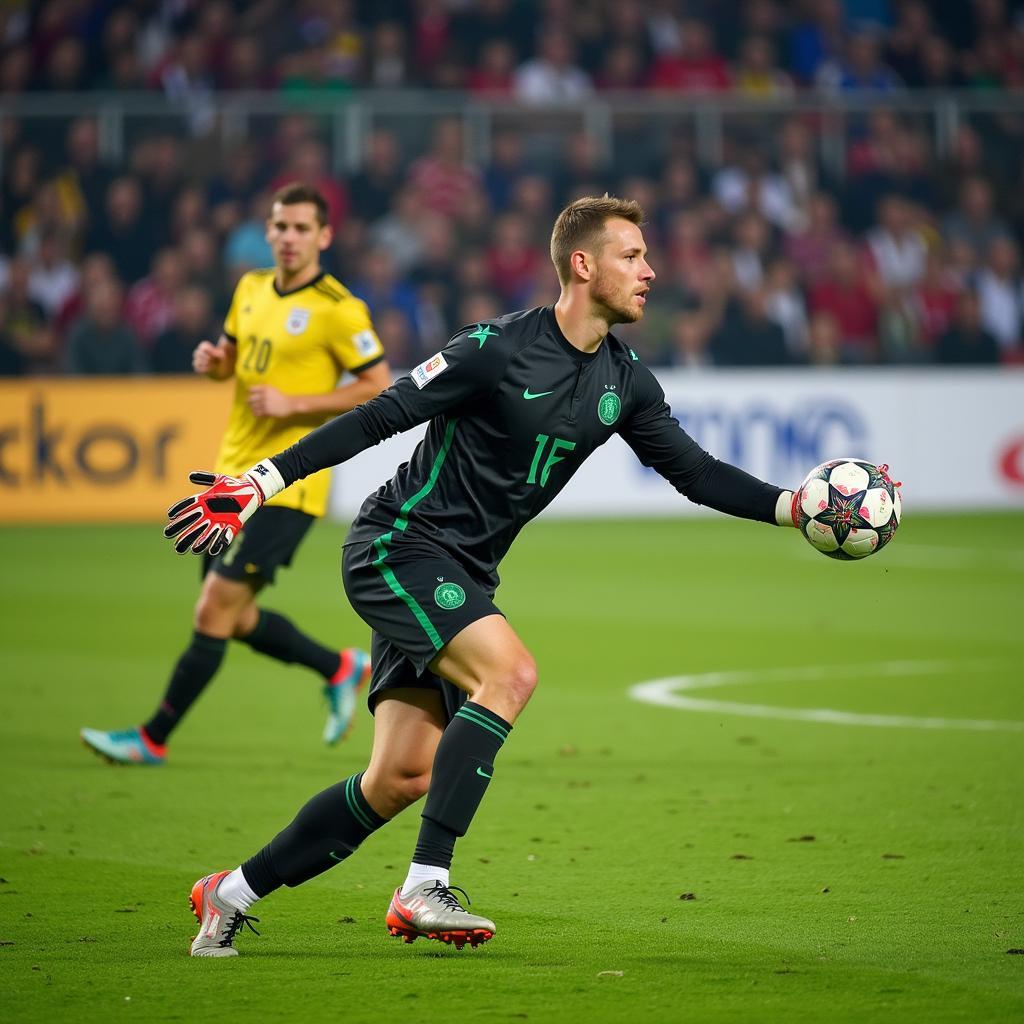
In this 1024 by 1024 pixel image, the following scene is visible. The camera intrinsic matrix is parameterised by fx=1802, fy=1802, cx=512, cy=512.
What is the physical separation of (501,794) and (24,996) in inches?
118

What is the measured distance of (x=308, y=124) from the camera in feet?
65.6

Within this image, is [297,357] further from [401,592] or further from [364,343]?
[401,592]

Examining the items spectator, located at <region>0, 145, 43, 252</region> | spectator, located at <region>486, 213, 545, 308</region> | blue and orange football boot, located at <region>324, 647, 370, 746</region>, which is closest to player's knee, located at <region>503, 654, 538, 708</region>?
blue and orange football boot, located at <region>324, 647, 370, 746</region>

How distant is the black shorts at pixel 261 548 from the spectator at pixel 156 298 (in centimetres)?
1144

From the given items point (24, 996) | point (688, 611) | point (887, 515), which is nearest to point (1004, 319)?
point (688, 611)

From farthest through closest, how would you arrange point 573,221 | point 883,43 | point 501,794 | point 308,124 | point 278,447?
point 883,43, point 308,124, point 278,447, point 501,794, point 573,221

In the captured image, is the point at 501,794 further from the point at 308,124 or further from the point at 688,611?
the point at 308,124

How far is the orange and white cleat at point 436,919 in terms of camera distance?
454 cm

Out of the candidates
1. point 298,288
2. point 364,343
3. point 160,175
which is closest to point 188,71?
point 160,175

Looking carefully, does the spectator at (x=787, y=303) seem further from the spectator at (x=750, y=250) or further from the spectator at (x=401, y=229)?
the spectator at (x=401, y=229)

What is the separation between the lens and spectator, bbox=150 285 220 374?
18094 mm

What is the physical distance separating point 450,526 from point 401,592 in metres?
0.27

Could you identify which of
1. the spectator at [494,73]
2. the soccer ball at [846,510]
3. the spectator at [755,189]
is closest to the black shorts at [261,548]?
the soccer ball at [846,510]

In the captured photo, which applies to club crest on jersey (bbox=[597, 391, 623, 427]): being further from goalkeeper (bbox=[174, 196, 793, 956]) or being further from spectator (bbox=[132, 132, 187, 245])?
spectator (bbox=[132, 132, 187, 245])
